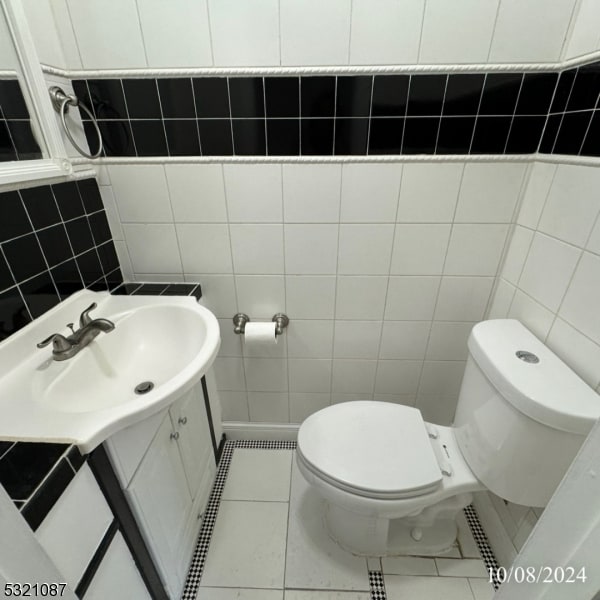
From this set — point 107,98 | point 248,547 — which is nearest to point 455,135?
point 107,98

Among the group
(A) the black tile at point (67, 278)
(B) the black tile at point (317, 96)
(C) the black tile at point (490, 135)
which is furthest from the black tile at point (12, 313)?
(C) the black tile at point (490, 135)

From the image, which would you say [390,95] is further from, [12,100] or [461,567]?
[461,567]

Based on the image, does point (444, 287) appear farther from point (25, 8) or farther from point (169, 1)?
point (25, 8)

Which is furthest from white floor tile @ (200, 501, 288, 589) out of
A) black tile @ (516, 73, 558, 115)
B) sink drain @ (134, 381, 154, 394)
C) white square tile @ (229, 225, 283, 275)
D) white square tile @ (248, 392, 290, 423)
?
black tile @ (516, 73, 558, 115)

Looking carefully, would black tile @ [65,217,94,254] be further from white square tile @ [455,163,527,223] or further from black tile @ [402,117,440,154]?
white square tile @ [455,163,527,223]

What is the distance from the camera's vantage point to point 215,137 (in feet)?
3.39

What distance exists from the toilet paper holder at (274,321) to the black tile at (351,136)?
0.64 m

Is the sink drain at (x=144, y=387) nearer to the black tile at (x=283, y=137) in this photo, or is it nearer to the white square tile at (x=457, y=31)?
the black tile at (x=283, y=137)

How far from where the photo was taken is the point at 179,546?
1000 millimetres

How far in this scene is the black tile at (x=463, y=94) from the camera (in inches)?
37.1

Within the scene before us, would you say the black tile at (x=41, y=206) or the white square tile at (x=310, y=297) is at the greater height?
the black tile at (x=41, y=206)

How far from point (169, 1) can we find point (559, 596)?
1531 mm

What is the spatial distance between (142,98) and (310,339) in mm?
1028

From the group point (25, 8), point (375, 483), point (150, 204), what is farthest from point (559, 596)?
point (25, 8)
